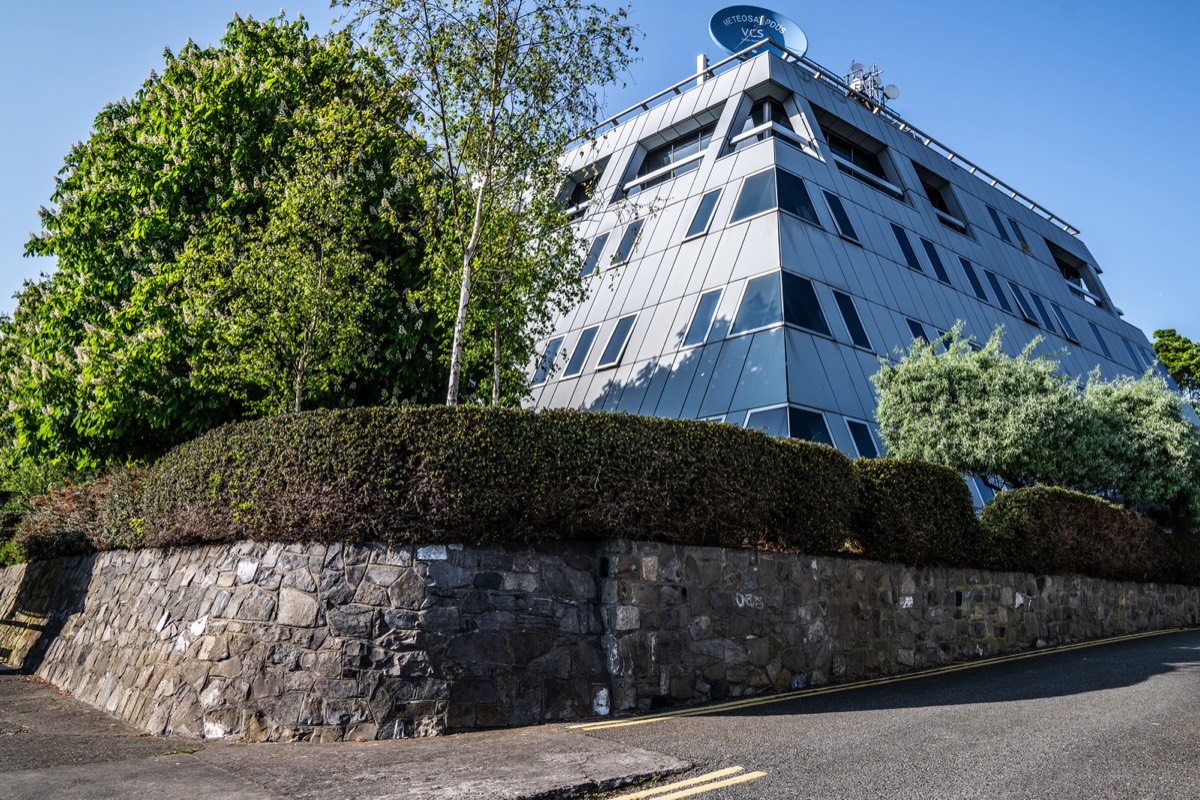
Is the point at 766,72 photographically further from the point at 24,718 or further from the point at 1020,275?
the point at 24,718

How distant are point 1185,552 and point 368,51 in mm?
25015

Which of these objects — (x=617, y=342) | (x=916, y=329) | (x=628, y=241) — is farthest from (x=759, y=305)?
(x=628, y=241)

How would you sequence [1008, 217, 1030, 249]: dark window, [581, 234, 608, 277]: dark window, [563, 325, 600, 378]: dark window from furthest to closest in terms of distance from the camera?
[1008, 217, 1030, 249]: dark window, [581, 234, 608, 277]: dark window, [563, 325, 600, 378]: dark window

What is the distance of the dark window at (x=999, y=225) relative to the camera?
3713 cm

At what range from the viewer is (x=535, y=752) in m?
7.91

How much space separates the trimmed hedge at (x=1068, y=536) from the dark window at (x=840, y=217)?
10.8 meters

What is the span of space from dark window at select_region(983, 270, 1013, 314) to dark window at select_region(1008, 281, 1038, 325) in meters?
0.99

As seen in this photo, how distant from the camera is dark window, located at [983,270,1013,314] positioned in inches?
1282

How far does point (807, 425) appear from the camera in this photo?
20.4 metres

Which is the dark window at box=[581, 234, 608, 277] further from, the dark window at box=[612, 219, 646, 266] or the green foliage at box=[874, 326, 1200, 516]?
the green foliage at box=[874, 326, 1200, 516]

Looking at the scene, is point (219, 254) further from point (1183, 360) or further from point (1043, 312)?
point (1183, 360)

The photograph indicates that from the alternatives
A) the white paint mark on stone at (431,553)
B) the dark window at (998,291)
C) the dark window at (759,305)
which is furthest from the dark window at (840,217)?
the white paint mark on stone at (431,553)

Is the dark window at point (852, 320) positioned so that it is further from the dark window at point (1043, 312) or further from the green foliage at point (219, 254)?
the dark window at point (1043, 312)

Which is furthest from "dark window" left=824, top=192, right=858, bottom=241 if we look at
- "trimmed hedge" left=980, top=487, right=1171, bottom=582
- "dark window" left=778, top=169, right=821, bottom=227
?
"trimmed hedge" left=980, top=487, right=1171, bottom=582
